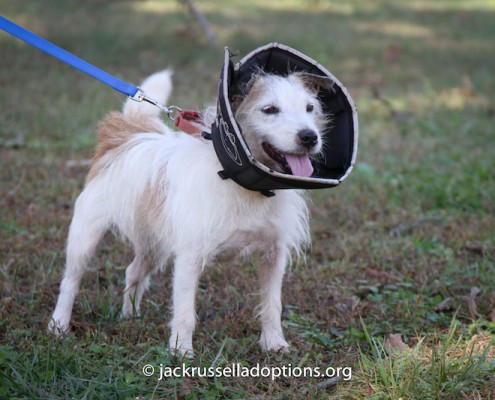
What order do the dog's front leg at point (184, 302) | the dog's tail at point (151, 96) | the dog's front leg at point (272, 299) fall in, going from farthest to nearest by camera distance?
the dog's tail at point (151, 96) < the dog's front leg at point (272, 299) < the dog's front leg at point (184, 302)

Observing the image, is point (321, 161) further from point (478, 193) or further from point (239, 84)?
point (478, 193)

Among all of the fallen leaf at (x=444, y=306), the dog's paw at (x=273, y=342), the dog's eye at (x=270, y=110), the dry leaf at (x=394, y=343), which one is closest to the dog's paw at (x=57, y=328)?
the dog's paw at (x=273, y=342)

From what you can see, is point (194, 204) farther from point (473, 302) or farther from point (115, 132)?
point (473, 302)

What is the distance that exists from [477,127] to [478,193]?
2.29 meters

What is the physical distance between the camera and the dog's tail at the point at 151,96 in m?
4.05

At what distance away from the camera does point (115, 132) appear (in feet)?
12.8

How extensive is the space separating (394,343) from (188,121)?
1524mm

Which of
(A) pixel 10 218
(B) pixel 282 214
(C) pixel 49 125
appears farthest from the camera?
(C) pixel 49 125

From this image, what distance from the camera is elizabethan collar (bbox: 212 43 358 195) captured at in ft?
9.25

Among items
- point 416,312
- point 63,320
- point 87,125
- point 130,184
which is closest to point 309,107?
point 130,184

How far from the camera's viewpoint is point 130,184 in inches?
141

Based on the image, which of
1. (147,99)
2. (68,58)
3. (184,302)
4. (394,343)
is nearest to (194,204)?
(184,302)

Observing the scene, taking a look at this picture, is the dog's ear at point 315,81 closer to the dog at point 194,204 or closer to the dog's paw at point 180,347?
the dog at point 194,204

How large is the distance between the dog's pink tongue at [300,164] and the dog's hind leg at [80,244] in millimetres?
1146
